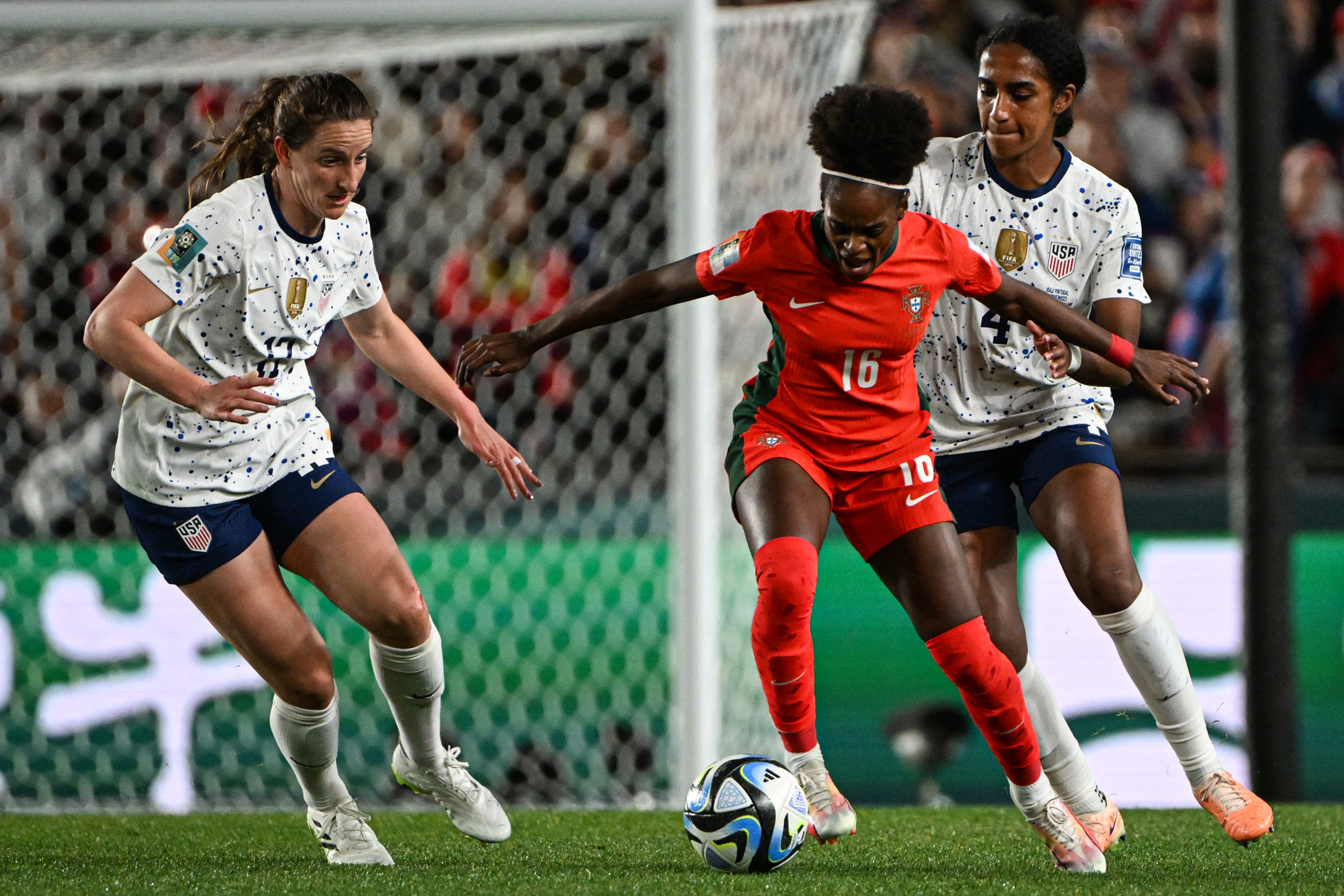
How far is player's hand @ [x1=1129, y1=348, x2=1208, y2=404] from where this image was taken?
3.67 m

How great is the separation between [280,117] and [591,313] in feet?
2.79

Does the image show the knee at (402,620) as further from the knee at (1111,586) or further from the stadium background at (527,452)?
the stadium background at (527,452)

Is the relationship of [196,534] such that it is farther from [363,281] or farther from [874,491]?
[874,491]

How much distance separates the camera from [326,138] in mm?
3611

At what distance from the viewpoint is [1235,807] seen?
3881mm

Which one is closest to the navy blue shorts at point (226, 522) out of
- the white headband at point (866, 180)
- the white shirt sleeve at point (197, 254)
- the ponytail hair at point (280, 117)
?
the white shirt sleeve at point (197, 254)

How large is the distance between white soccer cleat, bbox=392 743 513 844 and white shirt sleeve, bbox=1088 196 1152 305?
6.51 ft

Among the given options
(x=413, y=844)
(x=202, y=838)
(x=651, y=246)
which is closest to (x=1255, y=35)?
(x=651, y=246)

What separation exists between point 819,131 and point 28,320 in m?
4.65

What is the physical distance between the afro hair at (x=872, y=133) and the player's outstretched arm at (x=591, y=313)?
0.42 meters

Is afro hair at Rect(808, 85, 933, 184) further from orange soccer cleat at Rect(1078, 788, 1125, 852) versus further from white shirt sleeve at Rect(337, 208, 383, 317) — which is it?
orange soccer cleat at Rect(1078, 788, 1125, 852)

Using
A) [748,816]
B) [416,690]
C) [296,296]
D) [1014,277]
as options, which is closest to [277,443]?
[296,296]

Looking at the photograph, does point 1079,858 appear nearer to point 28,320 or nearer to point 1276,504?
point 1276,504

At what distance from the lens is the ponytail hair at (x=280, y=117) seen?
362 centimetres
